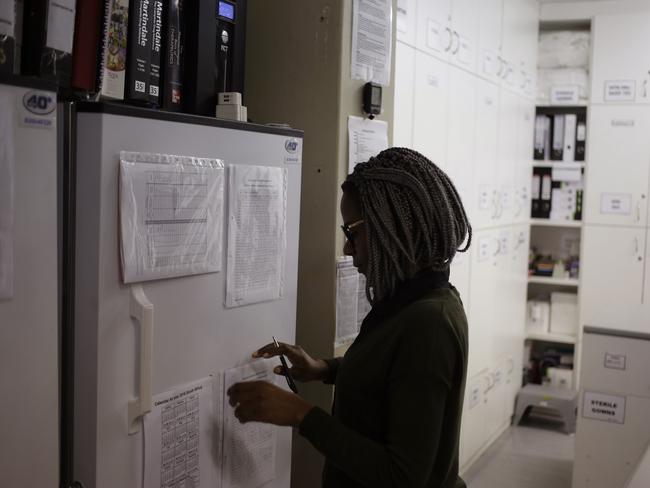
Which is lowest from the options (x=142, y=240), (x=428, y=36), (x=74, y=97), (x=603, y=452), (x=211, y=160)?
(x=603, y=452)

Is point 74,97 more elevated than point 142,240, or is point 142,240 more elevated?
point 74,97

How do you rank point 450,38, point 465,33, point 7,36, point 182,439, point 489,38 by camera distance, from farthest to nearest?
point 489,38 → point 465,33 → point 450,38 → point 182,439 → point 7,36

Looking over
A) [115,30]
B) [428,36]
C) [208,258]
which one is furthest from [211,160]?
[428,36]

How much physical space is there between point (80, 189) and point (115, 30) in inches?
14.0

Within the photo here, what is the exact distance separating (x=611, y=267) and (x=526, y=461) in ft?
4.58

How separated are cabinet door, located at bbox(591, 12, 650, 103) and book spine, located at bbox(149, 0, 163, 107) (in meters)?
3.62

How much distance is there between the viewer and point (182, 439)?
136 centimetres

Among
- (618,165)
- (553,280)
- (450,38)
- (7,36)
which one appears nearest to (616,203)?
(618,165)

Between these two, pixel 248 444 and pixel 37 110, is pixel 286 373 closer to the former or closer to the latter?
pixel 248 444

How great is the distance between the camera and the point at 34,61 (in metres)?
1.19

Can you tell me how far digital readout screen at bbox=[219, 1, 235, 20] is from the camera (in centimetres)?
158

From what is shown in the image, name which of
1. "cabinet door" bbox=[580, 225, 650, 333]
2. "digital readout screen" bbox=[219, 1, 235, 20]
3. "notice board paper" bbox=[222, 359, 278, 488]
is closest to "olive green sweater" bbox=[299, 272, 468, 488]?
"notice board paper" bbox=[222, 359, 278, 488]

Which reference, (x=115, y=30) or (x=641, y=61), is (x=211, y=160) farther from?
(x=641, y=61)

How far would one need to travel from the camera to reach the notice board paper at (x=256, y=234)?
56.6 inches
